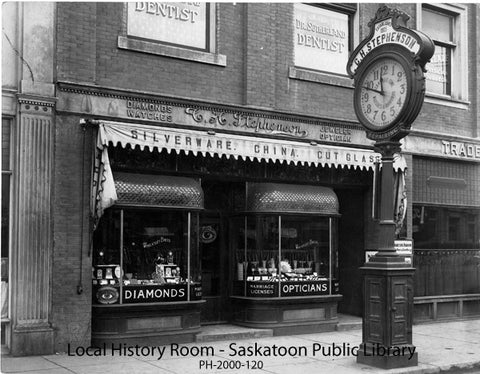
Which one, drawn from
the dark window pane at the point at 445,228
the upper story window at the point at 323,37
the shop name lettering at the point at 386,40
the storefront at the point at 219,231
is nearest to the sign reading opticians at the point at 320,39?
the upper story window at the point at 323,37

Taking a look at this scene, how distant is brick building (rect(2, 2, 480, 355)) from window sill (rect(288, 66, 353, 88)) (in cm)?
5

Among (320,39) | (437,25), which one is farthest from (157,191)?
(437,25)

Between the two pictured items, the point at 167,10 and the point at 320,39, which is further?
the point at 320,39

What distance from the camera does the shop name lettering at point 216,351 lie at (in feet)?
31.6

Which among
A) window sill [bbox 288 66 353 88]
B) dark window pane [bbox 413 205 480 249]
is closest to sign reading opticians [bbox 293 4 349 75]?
window sill [bbox 288 66 353 88]

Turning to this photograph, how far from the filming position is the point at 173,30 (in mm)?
11289

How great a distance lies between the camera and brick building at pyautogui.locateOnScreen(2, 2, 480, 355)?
9.55m

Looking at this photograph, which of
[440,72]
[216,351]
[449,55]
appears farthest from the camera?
[449,55]

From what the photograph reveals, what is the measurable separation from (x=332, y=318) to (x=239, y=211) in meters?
2.89

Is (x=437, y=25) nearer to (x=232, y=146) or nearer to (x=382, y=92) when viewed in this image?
(x=382, y=92)

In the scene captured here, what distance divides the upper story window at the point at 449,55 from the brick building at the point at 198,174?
11 centimetres

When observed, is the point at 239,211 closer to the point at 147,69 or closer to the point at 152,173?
the point at 152,173

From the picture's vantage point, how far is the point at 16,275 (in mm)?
9320

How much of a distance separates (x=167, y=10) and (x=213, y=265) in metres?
4.92
